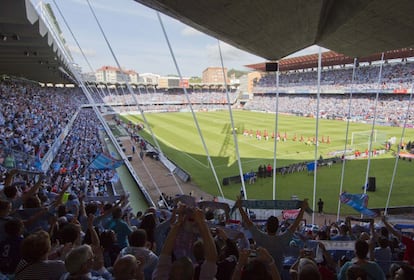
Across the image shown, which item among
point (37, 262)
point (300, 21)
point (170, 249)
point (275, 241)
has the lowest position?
point (275, 241)

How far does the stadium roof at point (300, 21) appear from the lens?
5.60m

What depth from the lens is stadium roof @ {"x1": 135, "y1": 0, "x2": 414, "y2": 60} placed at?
5.60 meters

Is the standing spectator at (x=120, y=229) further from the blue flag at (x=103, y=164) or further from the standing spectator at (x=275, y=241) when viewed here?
the blue flag at (x=103, y=164)

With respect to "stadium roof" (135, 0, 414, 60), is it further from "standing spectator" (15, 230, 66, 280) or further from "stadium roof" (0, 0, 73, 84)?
"stadium roof" (0, 0, 73, 84)

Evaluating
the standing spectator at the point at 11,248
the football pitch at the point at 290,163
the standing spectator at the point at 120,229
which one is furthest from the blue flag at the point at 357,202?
the standing spectator at the point at 11,248

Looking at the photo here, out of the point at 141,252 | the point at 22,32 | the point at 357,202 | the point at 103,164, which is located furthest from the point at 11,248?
the point at 22,32

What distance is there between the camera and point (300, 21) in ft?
22.2

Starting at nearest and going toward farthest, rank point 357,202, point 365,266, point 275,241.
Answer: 1. point 365,266
2. point 275,241
3. point 357,202

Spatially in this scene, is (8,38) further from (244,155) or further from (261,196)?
(244,155)

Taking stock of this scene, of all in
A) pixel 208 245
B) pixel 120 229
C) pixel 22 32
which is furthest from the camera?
pixel 22 32

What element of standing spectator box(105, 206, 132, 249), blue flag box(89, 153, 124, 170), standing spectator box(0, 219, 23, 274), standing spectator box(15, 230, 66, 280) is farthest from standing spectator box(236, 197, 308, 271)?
blue flag box(89, 153, 124, 170)

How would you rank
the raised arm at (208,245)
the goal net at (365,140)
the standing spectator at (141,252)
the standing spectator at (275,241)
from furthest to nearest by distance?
the goal net at (365,140) < the standing spectator at (275,241) < the standing spectator at (141,252) < the raised arm at (208,245)

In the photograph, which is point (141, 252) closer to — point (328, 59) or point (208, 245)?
point (208, 245)

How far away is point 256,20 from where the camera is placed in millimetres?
6613
